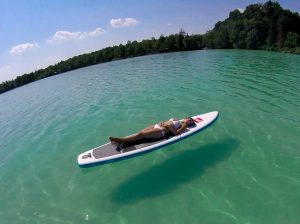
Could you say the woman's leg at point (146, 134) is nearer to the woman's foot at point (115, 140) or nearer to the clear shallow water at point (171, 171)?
the woman's foot at point (115, 140)

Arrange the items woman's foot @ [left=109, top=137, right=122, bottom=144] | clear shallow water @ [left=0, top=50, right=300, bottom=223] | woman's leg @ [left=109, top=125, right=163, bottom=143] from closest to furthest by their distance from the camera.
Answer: clear shallow water @ [left=0, top=50, right=300, bottom=223] → woman's foot @ [left=109, top=137, right=122, bottom=144] → woman's leg @ [left=109, top=125, right=163, bottom=143]

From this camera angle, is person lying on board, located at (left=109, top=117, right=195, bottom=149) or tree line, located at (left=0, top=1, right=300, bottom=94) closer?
person lying on board, located at (left=109, top=117, right=195, bottom=149)

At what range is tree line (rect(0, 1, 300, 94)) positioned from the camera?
6169 cm

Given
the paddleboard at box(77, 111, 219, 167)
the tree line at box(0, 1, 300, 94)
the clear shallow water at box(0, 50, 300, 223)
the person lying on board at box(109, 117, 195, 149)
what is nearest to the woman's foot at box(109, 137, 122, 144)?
the person lying on board at box(109, 117, 195, 149)

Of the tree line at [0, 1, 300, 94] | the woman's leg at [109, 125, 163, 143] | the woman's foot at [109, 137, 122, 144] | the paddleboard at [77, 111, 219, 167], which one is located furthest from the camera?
the tree line at [0, 1, 300, 94]

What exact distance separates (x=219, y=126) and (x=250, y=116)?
2.17 metres

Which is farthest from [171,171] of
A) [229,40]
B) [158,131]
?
[229,40]

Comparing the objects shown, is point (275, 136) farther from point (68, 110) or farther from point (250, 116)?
point (68, 110)

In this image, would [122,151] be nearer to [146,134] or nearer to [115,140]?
[115,140]

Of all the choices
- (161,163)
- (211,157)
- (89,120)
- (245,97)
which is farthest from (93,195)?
(245,97)

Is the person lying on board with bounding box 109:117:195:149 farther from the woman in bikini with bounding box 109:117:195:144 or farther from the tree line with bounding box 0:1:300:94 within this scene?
the tree line with bounding box 0:1:300:94

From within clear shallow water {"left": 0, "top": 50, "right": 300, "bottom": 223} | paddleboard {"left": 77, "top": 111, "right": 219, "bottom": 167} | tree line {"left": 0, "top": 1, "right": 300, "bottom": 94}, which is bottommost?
clear shallow water {"left": 0, "top": 50, "right": 300, "bottom": 223}

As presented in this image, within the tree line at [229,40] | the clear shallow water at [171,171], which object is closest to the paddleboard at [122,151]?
the clear shallow water at [171,171]

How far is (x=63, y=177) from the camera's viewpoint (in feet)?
40.2
